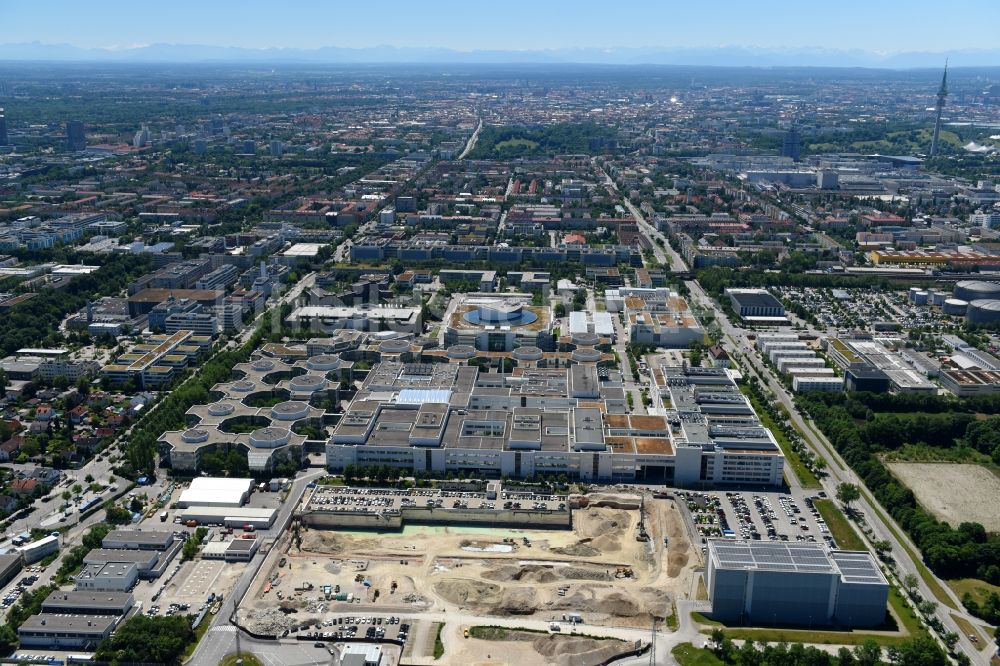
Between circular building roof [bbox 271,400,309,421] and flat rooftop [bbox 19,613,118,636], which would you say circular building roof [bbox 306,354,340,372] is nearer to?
circular building roof [bbox 271,400,309,421]

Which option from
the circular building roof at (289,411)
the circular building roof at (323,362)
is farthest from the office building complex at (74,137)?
the circular building roof at (289,411)

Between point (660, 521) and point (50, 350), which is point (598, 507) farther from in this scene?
point (50, 350)

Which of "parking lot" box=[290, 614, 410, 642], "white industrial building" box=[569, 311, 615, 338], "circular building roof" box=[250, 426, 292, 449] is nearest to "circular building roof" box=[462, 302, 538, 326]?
"white industrial building" box=[569, 311, 615, 338]

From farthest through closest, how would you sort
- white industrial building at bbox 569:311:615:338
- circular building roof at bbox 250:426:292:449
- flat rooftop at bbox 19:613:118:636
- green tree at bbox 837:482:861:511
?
white industrial building at bbox 569:311:615:338 < circular building roof at bbox 250:426:292:449 < green tree at bbox 837:482:861:511 < flat rooftop at bbox 19:613:118:636

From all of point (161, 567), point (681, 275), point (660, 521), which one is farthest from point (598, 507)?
point (681, 275)

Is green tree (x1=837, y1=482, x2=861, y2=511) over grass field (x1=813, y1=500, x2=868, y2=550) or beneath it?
over

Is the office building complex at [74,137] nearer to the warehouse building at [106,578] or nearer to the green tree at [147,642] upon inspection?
the warehouse building at [106,578]

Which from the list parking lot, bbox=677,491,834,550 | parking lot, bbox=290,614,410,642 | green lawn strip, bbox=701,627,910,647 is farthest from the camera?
parking lot, bbox=677,491,834,550

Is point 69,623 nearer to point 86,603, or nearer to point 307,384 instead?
point 86,603
